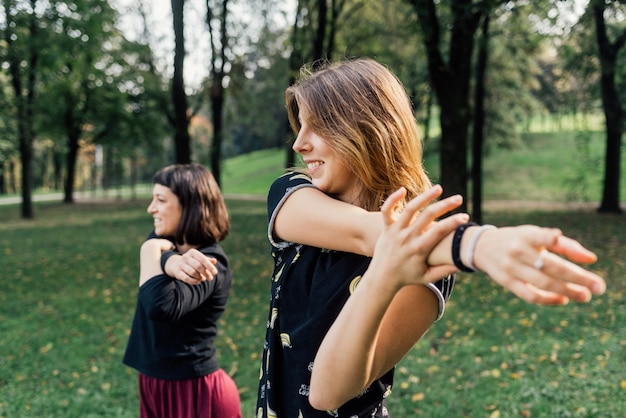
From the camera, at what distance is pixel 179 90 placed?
11.5m

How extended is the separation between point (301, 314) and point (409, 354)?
15.6 feet

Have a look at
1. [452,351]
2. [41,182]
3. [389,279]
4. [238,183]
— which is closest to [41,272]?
[452,351]

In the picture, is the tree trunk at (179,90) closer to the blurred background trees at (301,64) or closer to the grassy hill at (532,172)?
the blurred background trees at (301,64)

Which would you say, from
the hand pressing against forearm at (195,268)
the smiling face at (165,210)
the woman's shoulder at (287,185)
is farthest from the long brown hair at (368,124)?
the smiling face at (165,210)

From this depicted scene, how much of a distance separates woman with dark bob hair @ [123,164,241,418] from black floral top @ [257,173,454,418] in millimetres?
871

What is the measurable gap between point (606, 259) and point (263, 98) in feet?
81.3

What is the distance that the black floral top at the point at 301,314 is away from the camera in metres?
1.33

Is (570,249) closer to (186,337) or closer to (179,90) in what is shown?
(186,337)

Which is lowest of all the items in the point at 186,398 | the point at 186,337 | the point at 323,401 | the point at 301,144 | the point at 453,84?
the point at 186,398

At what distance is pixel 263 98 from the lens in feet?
105

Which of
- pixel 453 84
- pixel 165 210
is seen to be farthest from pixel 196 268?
pixel 453 84

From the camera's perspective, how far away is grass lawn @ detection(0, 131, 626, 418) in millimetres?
4617

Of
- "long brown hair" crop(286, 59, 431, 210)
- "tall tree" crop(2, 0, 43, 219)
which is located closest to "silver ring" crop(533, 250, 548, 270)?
"long brown hair" crop(286, 59, 431, 210)

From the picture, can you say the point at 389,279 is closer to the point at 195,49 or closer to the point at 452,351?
the point at 452,351
